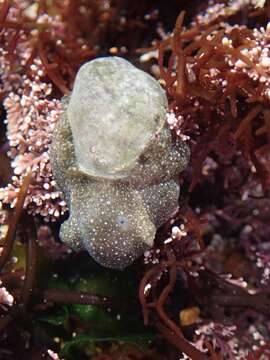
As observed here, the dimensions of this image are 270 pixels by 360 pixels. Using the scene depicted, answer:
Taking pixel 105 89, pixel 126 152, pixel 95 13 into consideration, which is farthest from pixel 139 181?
pixel 95 13

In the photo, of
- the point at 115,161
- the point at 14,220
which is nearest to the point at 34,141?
the point at 14,220

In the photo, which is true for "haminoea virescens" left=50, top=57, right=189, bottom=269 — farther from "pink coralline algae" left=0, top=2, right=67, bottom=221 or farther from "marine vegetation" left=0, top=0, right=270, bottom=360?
"pink coralline algae" left=0, top=2, right=67, bottom=221

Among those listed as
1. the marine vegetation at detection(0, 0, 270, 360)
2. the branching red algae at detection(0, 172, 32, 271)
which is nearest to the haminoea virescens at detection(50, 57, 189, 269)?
the marine vegetation at detection(0, 0, 270, 360)

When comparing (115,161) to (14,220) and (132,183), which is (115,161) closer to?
(132,183)

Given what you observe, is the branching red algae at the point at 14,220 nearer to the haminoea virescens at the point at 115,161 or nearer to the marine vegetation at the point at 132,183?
the marine vegetation at the point at 132,183

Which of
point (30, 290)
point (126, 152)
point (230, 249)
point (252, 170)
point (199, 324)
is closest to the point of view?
point (126, 152)

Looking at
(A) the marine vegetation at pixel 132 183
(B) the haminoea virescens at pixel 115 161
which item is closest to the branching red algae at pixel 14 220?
(A) the marine vegetation at pixel 132 183

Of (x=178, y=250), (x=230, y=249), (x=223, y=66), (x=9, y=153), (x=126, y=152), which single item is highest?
(x=223, y=66)

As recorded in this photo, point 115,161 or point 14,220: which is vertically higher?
point 115,161

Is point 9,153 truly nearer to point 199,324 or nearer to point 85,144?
point 85,144
